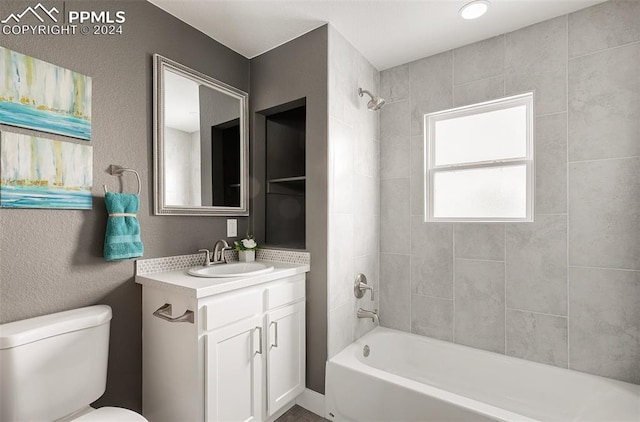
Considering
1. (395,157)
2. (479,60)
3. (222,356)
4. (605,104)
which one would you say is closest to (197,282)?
(222,356)

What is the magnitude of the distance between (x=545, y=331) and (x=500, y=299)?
295 mm

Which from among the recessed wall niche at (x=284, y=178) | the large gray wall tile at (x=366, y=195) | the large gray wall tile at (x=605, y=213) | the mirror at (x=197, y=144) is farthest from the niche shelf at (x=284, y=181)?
the large gray wall tile at (x=605, y=213)

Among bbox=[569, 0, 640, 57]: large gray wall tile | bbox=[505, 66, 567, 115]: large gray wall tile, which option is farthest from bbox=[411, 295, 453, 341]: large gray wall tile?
bbox=[569, 0, 640, 57]: large gray wall tile

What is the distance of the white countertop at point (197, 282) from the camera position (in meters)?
1.48

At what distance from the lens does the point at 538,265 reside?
198cm

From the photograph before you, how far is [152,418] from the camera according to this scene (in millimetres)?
1667

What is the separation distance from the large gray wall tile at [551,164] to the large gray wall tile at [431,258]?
602 mm

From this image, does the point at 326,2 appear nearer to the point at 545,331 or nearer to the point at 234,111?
the point at 234,111

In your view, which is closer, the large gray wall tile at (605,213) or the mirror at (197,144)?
the large gray wall tile at (605,213)

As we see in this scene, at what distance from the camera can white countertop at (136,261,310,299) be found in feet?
4.84

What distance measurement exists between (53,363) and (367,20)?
2.44m

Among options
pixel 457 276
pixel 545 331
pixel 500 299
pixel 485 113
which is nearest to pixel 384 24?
pixel 485 113

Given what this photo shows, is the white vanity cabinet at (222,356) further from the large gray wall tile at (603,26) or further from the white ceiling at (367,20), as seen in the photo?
the large gray wall tile at (603,26)

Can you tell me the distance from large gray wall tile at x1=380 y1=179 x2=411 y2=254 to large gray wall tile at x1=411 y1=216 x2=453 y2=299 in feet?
0.25
